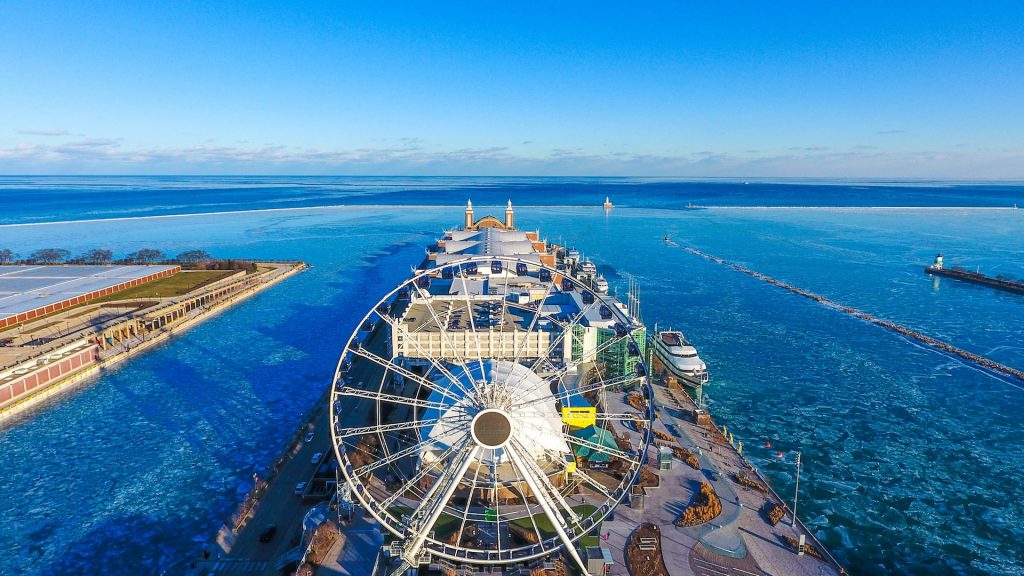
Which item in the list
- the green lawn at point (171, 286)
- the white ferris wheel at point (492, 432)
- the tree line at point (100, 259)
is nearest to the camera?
the white ferris wheel at point (492, 432)

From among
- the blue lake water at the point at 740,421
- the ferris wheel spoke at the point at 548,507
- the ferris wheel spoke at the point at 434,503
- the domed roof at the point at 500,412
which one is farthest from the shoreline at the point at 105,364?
the ferris wheel spoke at the point at 548,507

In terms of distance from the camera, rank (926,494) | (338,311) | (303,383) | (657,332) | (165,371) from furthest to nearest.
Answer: (338,311), (657,332), (165,371), (303,383), (926,494)

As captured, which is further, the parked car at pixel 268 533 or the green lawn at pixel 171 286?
the green lawn at pixel 171 286

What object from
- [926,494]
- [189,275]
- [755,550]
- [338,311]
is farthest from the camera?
[189,275]

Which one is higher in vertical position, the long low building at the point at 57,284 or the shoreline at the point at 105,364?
the long low building at the point at 57,284

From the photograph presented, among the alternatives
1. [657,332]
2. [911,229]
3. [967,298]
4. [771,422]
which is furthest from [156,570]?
[911,229]

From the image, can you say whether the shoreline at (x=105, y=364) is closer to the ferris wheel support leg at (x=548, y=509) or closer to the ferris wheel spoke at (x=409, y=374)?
the ferris wheel spoke at (x=409, y=374)

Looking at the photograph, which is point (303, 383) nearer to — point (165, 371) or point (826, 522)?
point (165, 371)

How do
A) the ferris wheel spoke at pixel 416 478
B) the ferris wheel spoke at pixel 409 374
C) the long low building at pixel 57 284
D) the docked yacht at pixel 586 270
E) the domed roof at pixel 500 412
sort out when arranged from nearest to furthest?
1. the ferris wheel spoke at pixel 416 478
2. the domed roof at pixel 500 412
3. the ferris wheel spoke at pixel 409 374
4. the long low building at pixel 57 284
5. the docked yacht at pixel 586 270
